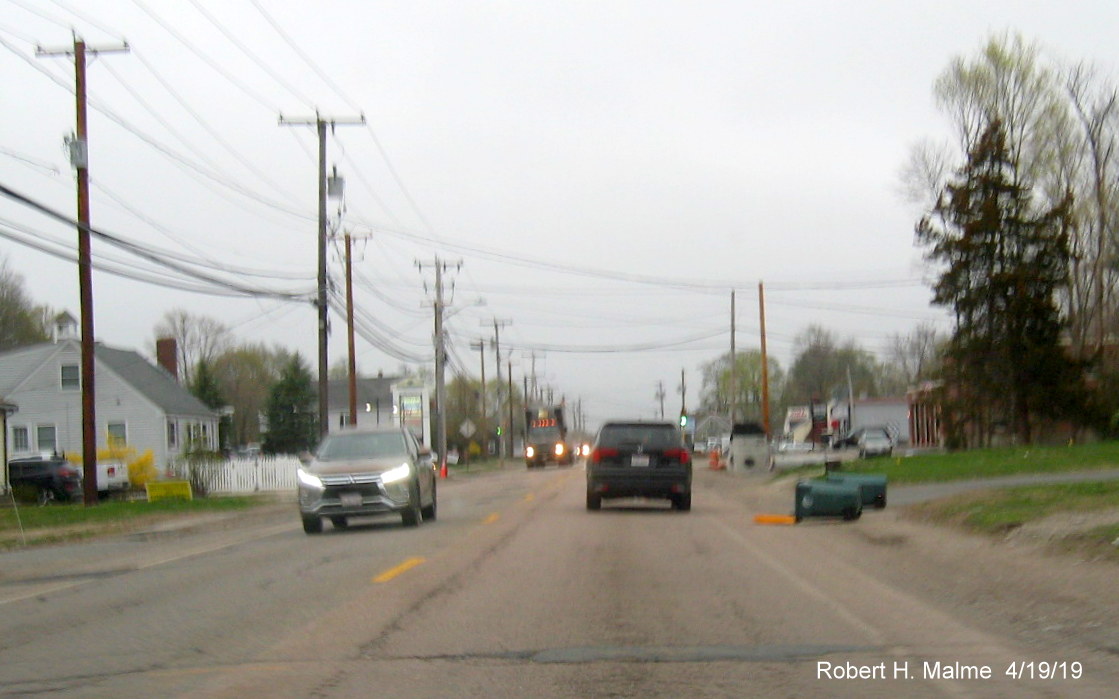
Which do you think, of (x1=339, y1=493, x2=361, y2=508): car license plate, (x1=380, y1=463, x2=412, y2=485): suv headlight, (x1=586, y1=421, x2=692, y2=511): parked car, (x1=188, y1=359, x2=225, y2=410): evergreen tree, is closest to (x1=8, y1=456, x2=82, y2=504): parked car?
Answer: (x1=339, y1=493, x2=361, y2=508): car license plate

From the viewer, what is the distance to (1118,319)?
163ft

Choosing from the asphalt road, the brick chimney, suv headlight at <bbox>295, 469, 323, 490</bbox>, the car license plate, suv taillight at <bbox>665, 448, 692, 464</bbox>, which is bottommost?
the asphalt road

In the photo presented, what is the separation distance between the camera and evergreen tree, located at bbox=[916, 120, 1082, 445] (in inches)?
1690

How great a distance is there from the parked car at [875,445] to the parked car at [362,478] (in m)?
35.8

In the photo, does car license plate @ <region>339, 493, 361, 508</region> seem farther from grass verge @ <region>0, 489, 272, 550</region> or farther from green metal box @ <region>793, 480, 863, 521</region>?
green metal box @ <region>793, 480, 863, 521</region>

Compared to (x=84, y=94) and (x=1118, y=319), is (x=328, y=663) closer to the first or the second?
(x=84, y=94)

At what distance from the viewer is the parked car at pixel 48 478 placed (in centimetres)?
3903

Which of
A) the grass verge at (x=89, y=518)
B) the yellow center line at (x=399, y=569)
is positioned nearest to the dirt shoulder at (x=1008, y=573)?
the yellow center line at (x=399, y=569)

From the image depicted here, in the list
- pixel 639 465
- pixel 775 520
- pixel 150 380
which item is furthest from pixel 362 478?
pixel 150 380

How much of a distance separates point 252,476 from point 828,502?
85.0ft

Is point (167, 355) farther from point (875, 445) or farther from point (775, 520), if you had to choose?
point (775, 520)

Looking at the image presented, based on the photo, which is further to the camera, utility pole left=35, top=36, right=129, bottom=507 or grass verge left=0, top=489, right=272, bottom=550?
utility pole left=35, top=36, right=129, bottom=507

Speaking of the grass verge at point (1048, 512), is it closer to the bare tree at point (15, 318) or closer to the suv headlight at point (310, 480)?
the suv headlight at point (310, 480)

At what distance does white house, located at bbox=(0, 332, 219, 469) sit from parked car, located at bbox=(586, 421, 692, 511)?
33.2 m
